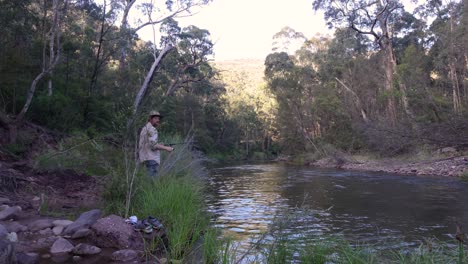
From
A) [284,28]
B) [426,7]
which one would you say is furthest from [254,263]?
[284,28]

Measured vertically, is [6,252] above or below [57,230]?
above

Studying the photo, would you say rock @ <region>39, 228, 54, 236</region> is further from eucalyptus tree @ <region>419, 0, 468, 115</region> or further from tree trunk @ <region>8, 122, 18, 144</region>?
eucalyptus tree @ <region>419, 0, 468, 115</region>

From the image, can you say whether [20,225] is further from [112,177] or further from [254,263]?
[254,263]

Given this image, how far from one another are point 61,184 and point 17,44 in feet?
24.5

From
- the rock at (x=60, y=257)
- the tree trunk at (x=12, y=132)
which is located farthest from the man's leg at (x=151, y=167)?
the tree trunk at (x=12, y=132)

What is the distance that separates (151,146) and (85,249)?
2135 mm

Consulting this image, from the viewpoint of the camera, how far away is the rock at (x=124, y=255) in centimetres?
426

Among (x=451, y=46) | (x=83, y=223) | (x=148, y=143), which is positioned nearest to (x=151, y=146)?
(x=148, y=143)

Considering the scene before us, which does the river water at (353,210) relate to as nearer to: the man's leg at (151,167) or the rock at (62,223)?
the man's leg at (151,167)

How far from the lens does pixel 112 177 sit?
6.20m

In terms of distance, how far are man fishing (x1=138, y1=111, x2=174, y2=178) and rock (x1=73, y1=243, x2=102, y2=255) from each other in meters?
1.88

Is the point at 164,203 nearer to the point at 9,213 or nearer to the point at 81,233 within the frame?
the point at 81,233

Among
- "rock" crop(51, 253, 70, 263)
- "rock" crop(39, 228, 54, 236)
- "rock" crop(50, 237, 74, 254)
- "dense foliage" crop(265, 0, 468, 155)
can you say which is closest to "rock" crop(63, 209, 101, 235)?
"rock" crop(39, 228, 54, 236)

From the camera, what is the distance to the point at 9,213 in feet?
17.3
